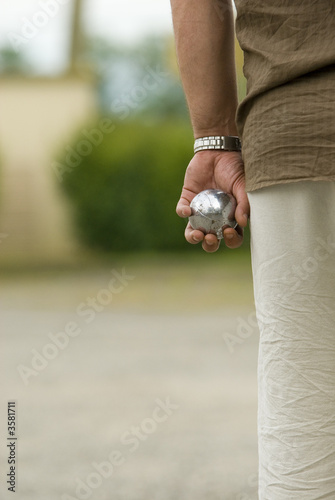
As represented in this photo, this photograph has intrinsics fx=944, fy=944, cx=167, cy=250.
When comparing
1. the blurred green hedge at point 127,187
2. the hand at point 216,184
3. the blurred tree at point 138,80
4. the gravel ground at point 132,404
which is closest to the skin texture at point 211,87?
the hand at point 216,184

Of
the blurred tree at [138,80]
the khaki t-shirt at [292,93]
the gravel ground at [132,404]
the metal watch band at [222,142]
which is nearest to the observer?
the khaki t-shirt at [292,93]

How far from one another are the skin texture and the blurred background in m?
0.05

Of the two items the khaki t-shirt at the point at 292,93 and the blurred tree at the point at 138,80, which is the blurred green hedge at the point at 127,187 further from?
the khaki t-shirt at the point at 292,93

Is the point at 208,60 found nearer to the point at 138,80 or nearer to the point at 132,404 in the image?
the point at 132,404

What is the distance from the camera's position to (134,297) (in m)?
11.1

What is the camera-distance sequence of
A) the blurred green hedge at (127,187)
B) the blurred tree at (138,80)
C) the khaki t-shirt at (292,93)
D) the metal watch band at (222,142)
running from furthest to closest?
the blurred tree at (138,80), the blurred green hedge at (127,187), the metal watch band at (222,142), the khaki t-shirt at (292,93)

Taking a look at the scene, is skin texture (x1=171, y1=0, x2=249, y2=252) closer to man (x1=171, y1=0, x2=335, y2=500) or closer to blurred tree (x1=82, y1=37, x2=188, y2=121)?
man (x1=171, y1=0, x2=335, y2=500)

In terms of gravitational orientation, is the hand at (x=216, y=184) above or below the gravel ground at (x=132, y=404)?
above

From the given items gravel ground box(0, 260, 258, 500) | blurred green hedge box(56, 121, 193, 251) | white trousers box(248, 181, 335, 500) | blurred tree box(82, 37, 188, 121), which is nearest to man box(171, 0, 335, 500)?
white trousers box(248, 181, 335, 500)

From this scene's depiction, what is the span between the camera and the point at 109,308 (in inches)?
404

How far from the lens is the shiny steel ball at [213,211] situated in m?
1.75

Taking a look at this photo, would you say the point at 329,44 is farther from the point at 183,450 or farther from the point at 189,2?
the point at 183,450

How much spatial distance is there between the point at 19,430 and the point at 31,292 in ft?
22.5

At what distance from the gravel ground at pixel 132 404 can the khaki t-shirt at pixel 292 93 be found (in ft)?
8.47
